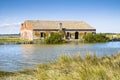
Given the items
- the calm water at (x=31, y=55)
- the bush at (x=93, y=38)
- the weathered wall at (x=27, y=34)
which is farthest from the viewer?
the weathered wall at (x=27, y=34)

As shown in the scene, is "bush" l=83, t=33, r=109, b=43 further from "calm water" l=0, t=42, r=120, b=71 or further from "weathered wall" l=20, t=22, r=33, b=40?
"calm water" l=0, t=42, r=120, b=71

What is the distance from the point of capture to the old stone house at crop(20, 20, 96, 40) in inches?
2068

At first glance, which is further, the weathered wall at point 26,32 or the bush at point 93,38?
the weathered wall at point 26,32

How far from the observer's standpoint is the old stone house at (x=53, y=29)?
52.5 meters

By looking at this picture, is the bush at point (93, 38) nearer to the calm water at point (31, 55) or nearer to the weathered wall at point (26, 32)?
the weathered wall at point (26, 32)

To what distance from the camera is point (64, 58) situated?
47.7 ft

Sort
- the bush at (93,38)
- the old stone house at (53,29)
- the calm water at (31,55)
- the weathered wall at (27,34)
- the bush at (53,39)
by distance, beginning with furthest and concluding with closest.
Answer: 1. the weathered wall at (27,34)
2. the old stone house at (53,29)
3. the bush at (93,38)
4. the bush at (53,39)
5. the calm water at (31,55)

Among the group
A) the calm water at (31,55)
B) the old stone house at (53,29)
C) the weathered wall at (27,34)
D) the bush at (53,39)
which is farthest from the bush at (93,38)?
the calm water at (31,55)

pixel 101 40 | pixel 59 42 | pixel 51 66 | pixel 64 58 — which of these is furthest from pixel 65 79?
pixel 101 40

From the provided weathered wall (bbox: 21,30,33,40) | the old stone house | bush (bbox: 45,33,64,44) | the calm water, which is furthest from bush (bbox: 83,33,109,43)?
the calm water

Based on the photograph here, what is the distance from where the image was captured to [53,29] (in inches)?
2104

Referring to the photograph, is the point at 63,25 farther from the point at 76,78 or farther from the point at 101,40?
→ the point at 76,78

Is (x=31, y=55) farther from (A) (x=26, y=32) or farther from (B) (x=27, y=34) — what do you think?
(A) (x=26, y=32)

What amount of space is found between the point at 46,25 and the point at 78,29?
19.3ft
